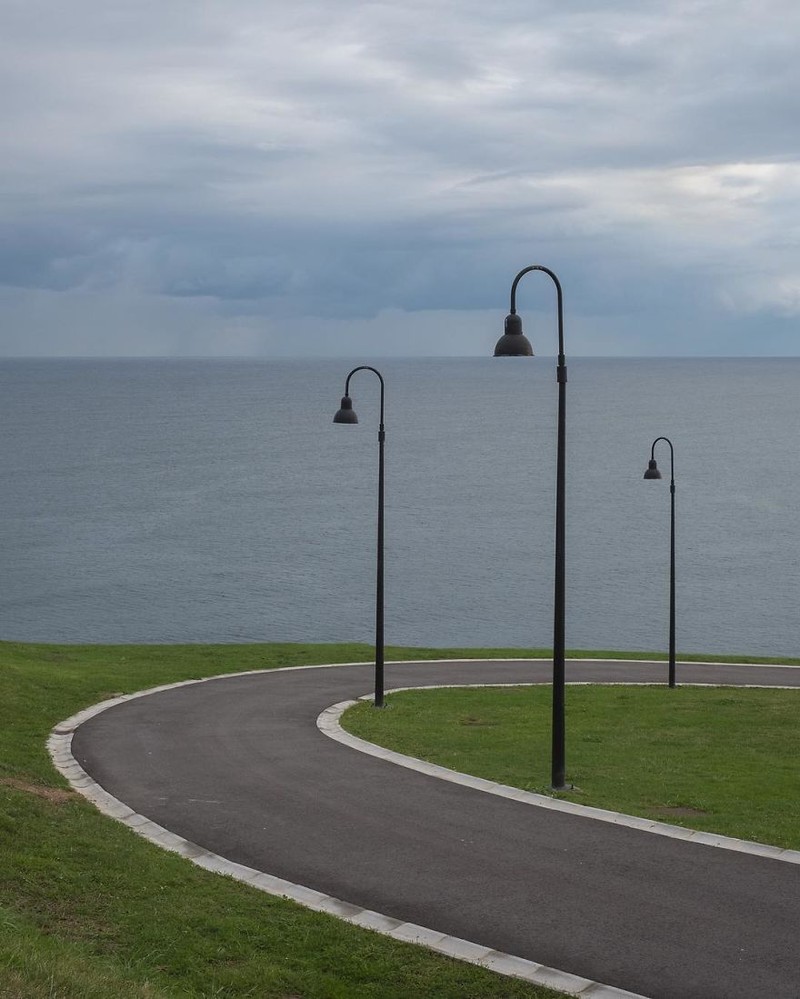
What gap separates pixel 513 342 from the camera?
685 inches

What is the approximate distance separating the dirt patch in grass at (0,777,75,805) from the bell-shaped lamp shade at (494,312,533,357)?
9.26 meters

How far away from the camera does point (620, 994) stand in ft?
35.4

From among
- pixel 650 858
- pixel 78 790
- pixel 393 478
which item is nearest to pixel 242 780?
pixel 78 790

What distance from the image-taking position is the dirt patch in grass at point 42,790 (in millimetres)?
16812

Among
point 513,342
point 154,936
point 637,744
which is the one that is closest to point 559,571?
point 513,342

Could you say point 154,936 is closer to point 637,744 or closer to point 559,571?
point 559,571

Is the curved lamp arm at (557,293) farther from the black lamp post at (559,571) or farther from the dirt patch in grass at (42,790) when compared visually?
the dirt patch in grass at (42,790)

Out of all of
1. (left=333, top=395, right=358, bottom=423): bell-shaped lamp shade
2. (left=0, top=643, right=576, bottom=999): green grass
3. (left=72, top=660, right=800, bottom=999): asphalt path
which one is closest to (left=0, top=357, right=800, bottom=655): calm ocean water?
(left=333, top=395, right=358, bottom=423): bell-shaped lamp shade

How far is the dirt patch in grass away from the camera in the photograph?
55.2 feet

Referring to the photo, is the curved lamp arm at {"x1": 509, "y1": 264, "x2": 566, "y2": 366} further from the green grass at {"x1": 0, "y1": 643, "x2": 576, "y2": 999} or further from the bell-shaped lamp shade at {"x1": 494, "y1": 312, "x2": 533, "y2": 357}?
the green grass at {"x1": 0, "y1": 643, "x2": 576, "y2": 999}

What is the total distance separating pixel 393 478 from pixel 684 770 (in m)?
109

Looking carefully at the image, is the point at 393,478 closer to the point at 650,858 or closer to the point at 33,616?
→ the point at 33,616

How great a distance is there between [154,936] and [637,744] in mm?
13029

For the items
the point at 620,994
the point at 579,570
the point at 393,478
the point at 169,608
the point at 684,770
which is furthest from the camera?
the point at 393,478
